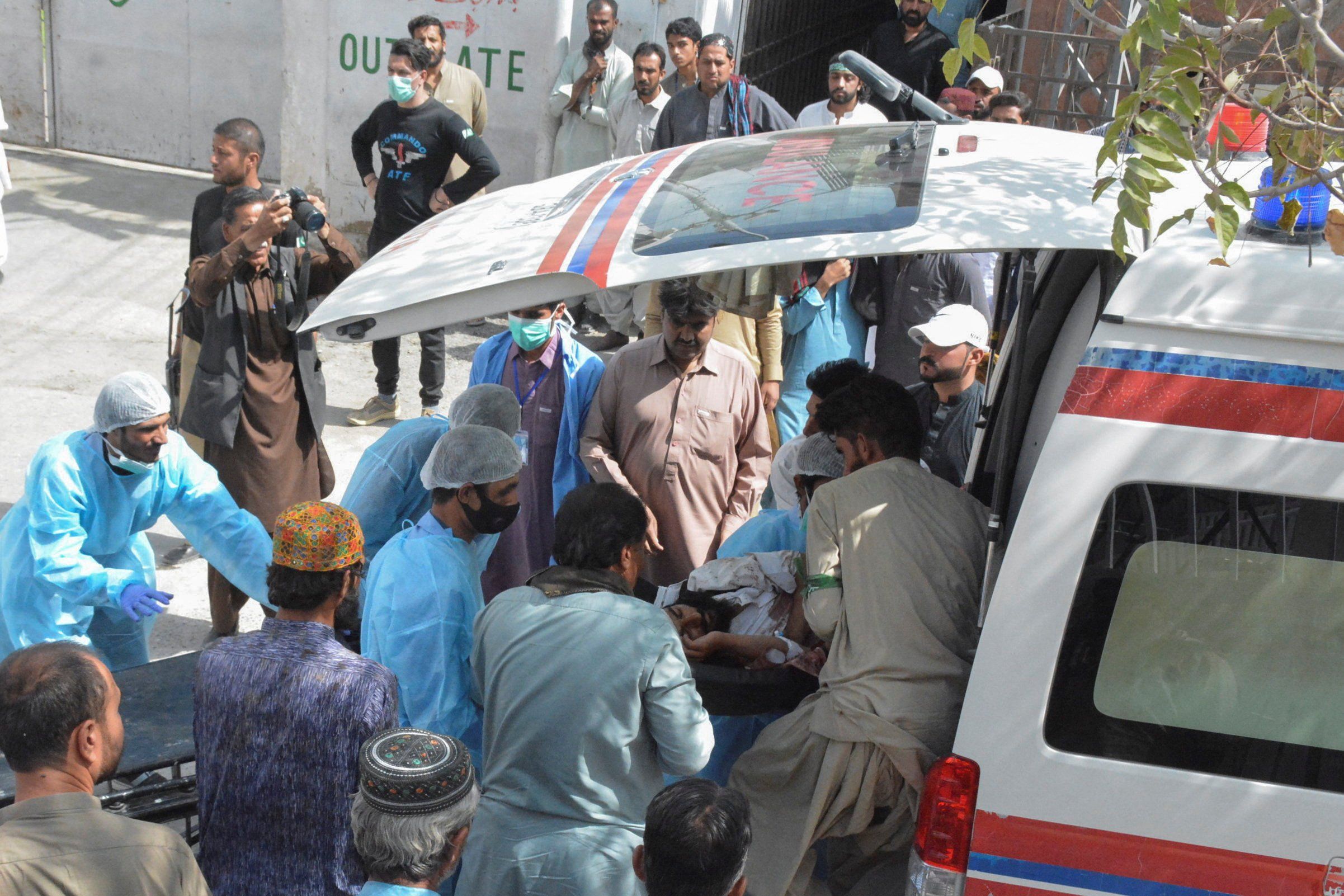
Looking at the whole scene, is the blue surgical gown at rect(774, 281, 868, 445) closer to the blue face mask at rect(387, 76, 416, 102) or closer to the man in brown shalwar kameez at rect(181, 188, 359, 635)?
the man in brown shalwar kameez at rect(181, 188, 359, 635)

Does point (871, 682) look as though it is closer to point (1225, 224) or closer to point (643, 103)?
point (1225, 224)

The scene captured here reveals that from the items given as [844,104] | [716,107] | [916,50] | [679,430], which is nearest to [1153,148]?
[679,430]

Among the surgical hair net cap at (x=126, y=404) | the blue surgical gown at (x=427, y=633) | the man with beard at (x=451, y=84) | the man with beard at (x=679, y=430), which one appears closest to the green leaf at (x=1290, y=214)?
the blue surgical gown at (x=427, y=633)

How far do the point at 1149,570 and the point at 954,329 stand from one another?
210 cm

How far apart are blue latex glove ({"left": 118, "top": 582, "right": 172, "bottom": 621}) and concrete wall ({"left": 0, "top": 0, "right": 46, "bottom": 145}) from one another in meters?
9.93

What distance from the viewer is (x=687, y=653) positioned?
3.55 m

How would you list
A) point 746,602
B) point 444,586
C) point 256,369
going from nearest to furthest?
point 444,586 < point 746,602 < point 256,369

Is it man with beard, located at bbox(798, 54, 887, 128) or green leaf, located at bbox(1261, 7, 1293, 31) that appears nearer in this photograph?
green leaf, located at bbox(1261, 7, 1293, 31)

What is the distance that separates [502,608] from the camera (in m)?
3.01

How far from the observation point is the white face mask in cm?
404

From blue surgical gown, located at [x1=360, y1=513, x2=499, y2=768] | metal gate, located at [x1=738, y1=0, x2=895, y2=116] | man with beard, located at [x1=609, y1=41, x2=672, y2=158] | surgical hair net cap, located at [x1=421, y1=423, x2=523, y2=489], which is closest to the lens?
blue surgical gown, located at [x1=360, y1=513, x2=499, y2=768]

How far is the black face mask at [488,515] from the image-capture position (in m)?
3.53

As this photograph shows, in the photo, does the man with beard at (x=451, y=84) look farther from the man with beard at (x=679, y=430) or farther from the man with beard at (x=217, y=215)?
the man with beard at (x=679, y=430)

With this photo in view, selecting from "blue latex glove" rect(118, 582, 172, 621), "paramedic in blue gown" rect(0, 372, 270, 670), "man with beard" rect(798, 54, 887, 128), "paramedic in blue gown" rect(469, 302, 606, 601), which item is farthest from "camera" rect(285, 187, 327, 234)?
"man with beard" rect(798, 54, 887, 128)
